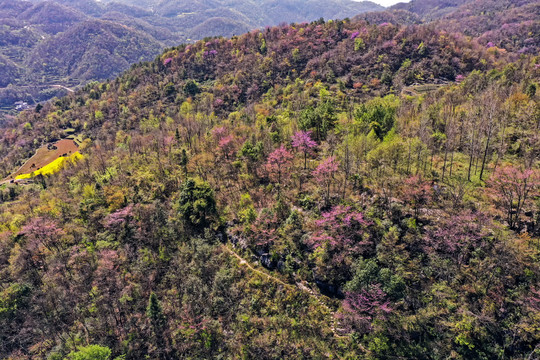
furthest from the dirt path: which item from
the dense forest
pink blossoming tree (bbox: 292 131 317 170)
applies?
pink blossoming tree (bbox: 292 131 317 170)

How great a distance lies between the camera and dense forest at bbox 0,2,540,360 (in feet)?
101

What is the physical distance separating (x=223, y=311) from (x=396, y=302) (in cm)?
2194

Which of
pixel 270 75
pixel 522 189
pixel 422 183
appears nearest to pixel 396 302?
pixel 422 183

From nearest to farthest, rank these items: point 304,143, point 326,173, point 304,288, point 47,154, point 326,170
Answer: point 304,288 → point 326,170 → point 326,173 → point 304,143 → point 47,154

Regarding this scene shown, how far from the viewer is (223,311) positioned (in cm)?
3797

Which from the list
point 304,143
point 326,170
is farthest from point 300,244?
point 304,143

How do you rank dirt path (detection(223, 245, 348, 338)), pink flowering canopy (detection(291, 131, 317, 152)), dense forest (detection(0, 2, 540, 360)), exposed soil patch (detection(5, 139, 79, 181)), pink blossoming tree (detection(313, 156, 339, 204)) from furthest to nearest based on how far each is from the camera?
1. exposed soil patch (detection(5, 139, 79, 181))
2. pink flowering canopy (detection(291, 131, 317, 152))
3. pink blossoming tree (detection(313, 156, 339, 204))
4. dirt path (detection(223, 245, 348, 338))
5. dense forest (detection(0, 2, 540, 360))

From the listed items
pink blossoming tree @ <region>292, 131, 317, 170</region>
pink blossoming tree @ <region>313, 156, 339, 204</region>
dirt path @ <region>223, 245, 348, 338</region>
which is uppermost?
pink blossoming tree @ <region>292, 131, 317, 170</region>

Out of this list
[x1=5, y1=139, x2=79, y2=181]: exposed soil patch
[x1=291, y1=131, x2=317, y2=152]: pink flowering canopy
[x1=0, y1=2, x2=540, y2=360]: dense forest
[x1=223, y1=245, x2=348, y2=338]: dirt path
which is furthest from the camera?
[x1=5, y1=139, x2=79, y2=181]: exposed soil patch

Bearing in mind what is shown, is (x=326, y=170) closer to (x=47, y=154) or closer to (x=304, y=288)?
(x=304, y=288)

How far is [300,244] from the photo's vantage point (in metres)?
40.1

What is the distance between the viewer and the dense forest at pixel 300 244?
3089 centimetres

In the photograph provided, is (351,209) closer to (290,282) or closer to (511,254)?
(290,282)

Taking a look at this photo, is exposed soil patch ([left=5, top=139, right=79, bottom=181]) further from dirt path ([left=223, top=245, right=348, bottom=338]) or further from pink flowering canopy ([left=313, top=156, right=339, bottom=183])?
pink flowering canopy ([left=313, top=156, right=339, bottom=183])
